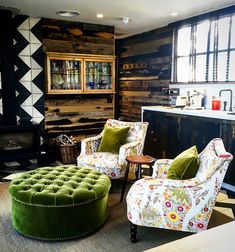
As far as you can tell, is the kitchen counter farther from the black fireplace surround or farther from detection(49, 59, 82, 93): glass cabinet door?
the black fireplace surround

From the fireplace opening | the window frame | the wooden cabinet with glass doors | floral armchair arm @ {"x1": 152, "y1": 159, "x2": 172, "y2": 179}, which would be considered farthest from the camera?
the wooden cabinet with glass doors

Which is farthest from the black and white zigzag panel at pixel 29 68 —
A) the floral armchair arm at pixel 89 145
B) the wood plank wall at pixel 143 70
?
the wood plank wall at pixel 143 70

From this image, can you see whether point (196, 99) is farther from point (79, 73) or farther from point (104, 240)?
point (104, 240)

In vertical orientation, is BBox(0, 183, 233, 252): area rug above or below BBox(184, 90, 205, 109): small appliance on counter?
below

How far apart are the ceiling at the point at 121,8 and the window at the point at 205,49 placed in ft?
0.73

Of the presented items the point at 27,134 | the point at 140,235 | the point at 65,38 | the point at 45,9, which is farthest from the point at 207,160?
the point at 65,38

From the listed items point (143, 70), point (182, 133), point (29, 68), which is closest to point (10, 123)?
point (29, 68)

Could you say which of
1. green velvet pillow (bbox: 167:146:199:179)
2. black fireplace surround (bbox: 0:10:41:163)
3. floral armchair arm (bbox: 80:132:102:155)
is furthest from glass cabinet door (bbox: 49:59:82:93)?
green velvet pillow (bbox: 167:146:199:179)

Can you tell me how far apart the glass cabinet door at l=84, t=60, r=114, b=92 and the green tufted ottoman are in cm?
303

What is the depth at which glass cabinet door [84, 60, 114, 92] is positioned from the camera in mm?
5395

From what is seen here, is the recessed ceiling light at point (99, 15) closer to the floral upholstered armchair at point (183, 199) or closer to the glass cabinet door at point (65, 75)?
the glass cabinet door at point (65, 75)

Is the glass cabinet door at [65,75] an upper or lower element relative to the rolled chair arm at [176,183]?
upper

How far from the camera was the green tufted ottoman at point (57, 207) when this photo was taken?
2422mm

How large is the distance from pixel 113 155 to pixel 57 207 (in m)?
1.41
